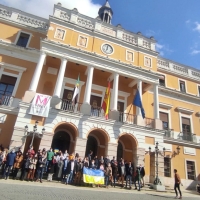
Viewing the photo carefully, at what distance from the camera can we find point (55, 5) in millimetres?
16250

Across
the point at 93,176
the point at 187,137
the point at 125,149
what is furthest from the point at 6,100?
the point at 187,137

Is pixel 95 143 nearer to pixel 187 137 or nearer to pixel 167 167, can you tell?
pixel 167 167

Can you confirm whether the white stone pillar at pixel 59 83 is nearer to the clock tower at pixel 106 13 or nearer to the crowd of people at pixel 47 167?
the crowd of people at pixel 47 167

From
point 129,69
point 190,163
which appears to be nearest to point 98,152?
point 129,69

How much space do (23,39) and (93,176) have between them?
13.7 metres

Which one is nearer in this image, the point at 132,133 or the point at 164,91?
the point at 132,133

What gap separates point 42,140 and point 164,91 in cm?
1321

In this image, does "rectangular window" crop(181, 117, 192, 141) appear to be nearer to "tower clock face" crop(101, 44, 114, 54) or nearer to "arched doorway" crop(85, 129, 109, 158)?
"arched doorway" crop(85, 129, 109, 158)

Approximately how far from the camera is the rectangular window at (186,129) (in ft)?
58.5

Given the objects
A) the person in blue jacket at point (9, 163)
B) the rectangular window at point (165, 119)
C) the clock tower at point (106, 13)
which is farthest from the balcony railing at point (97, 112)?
the clock tower at point (106, 13)

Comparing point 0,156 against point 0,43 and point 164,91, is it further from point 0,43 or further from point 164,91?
point 164,91

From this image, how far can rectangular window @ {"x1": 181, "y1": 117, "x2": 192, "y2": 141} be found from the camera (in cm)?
1783

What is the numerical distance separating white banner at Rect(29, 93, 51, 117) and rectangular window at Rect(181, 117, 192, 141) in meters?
13.4

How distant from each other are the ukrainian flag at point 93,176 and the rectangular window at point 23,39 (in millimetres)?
12663
